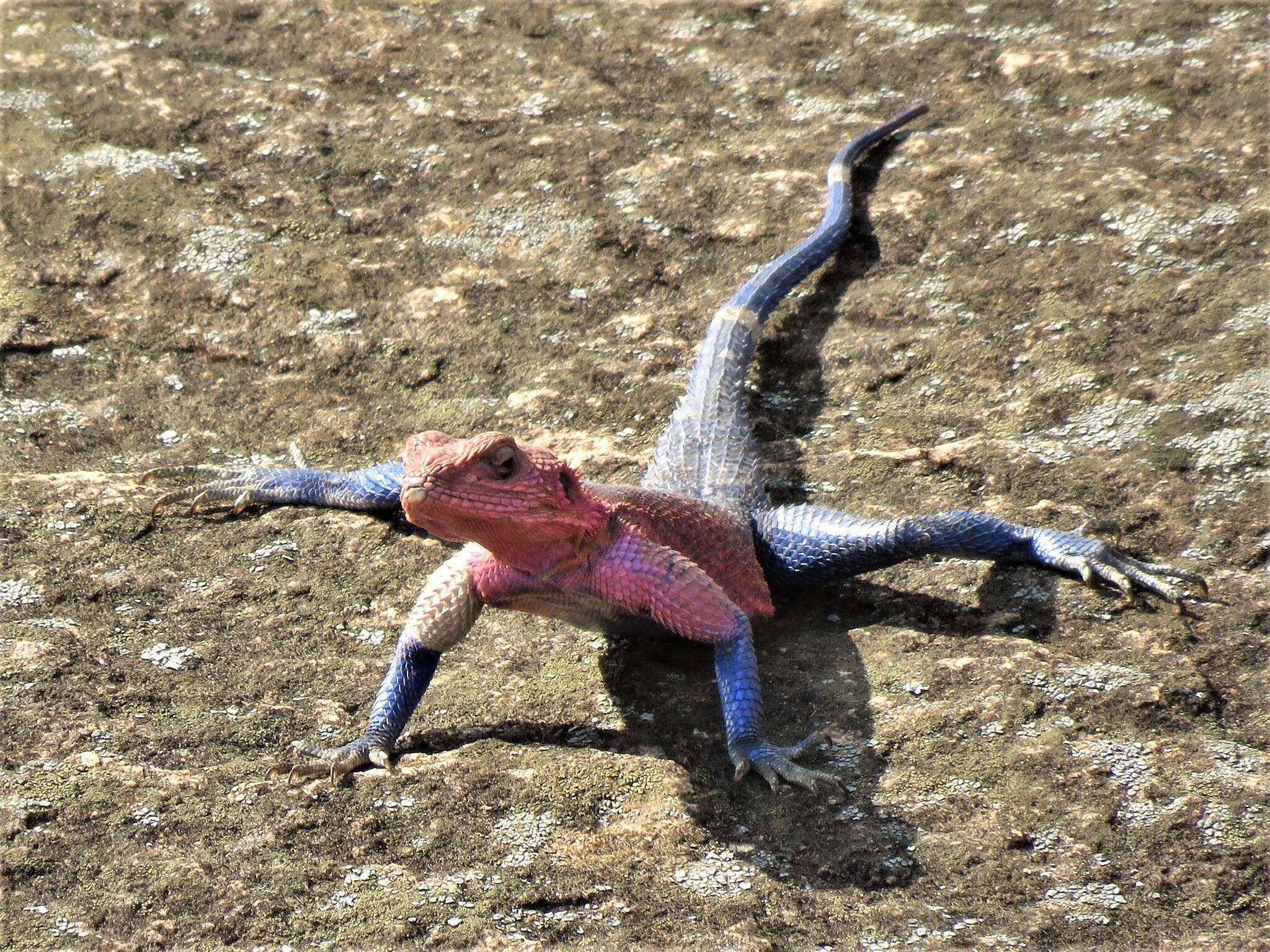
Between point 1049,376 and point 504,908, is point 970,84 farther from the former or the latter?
point 504,908

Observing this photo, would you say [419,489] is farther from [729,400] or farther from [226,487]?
[729,400]

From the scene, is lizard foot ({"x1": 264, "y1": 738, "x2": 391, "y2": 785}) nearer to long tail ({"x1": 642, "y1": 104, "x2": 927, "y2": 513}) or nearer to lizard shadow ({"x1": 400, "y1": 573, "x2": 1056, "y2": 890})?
lizard shadow ({"x1": 400, "y1": 573, "x2": 1056, "y2": 890})

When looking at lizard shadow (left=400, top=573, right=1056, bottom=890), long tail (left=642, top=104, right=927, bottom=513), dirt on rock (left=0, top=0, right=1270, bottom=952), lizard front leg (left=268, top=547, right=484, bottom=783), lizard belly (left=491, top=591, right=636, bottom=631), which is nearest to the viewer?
dirt on rock (left=0, top=0, right=1270, bottom=952)

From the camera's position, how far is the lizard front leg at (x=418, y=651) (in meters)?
3.84

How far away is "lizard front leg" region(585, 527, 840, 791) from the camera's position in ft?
12.8

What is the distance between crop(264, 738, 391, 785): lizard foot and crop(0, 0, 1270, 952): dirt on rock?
0.07 meters

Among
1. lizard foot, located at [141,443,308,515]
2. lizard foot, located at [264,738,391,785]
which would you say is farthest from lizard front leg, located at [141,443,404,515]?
lizard foot, located at [264,738,391,785]

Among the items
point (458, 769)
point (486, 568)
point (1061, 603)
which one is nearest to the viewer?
point (458, 769)

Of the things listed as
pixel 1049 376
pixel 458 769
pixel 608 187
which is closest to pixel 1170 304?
pixel 1049 376

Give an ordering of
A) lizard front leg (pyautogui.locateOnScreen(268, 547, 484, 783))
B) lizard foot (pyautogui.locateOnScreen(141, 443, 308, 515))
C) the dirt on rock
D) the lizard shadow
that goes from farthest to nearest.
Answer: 1. lizard foot (pyautogui.locateOnScreen(141, 443, 308, 515))
2. lizard front leg (pyautogui.locateOnScreen(268, 547, 484, 783))
3. the lizard shadow
4. the dirt on rock

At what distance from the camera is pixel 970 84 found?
708 centimetres

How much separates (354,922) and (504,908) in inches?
14.0

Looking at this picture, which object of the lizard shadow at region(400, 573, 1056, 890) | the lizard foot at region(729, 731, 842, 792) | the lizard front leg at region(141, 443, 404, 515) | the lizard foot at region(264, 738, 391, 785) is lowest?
the lizard shadow at region(400, 573, 1056, 890)

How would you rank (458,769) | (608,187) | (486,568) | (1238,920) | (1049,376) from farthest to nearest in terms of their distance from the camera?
(608,187) < (1049,376) < (486,568) < (458,769) < (1238,920)
